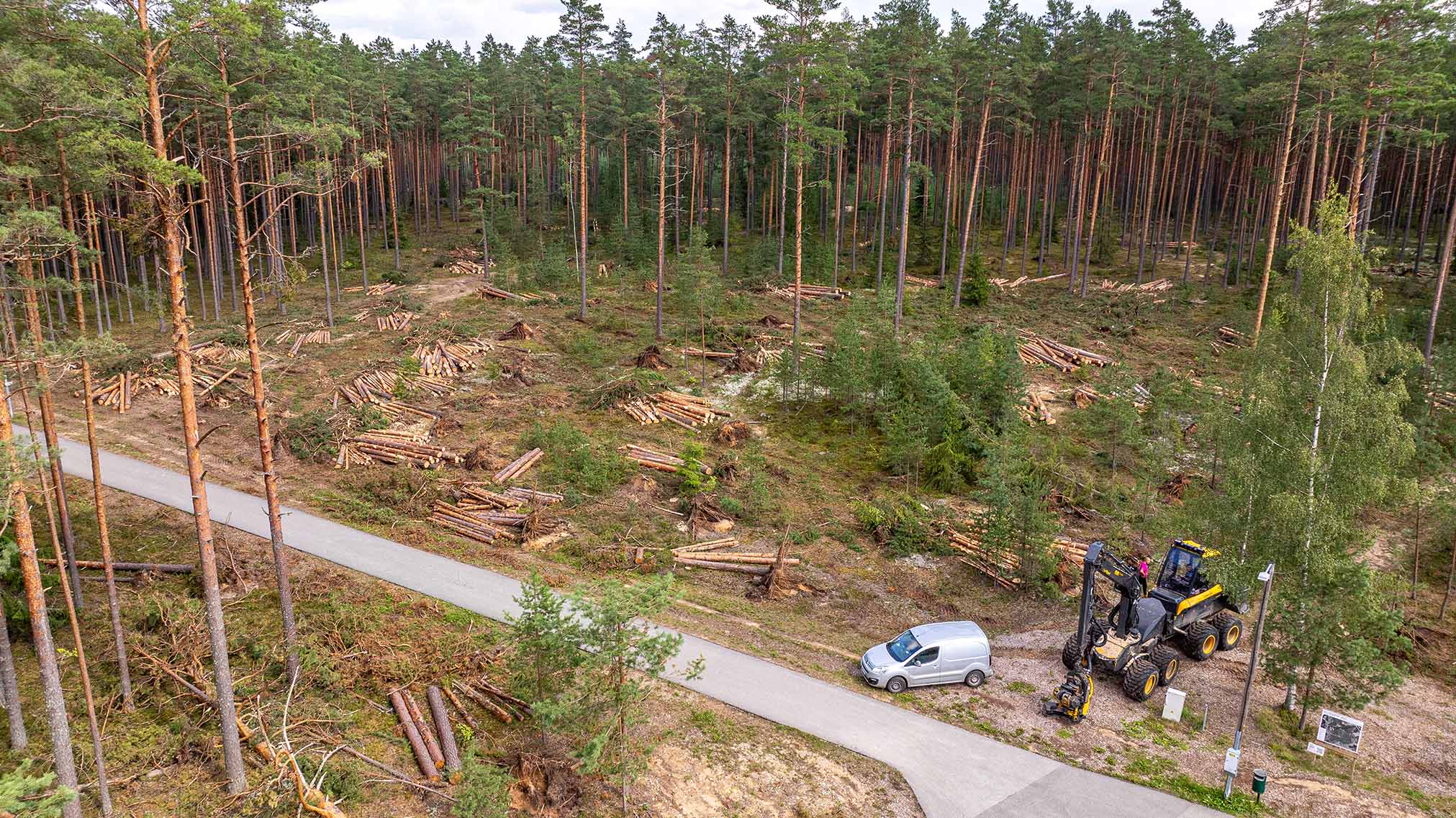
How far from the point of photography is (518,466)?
25312mm

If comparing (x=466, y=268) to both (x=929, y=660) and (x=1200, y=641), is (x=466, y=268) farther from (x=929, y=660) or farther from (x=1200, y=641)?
(x=1200, y=641)

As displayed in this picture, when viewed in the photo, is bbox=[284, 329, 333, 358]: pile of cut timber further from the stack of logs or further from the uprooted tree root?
the uprooted tree root

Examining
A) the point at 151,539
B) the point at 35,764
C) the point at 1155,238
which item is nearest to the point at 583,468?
the point at 151,539

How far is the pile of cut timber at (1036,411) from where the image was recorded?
30469 millimetres

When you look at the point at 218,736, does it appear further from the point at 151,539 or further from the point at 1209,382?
the point at 1209,382

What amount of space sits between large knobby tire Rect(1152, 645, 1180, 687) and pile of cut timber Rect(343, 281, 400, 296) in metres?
46.1

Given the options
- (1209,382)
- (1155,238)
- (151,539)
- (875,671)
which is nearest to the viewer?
(875,671)

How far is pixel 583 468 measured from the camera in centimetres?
2498

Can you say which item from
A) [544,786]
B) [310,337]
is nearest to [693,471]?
[544,786]

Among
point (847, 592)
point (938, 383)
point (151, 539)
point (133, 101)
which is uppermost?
point (133, 101)

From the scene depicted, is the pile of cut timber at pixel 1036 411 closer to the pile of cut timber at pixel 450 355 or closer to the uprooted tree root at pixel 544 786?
the uprooted tree root at pixel 544 786

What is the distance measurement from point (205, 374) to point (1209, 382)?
35.7 meters

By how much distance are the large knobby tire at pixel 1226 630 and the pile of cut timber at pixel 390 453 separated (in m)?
21.9

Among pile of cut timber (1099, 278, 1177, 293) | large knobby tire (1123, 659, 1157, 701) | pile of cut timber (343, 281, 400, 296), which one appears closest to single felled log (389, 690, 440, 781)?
large knobby tire (1123, 659, 1157, 701)
